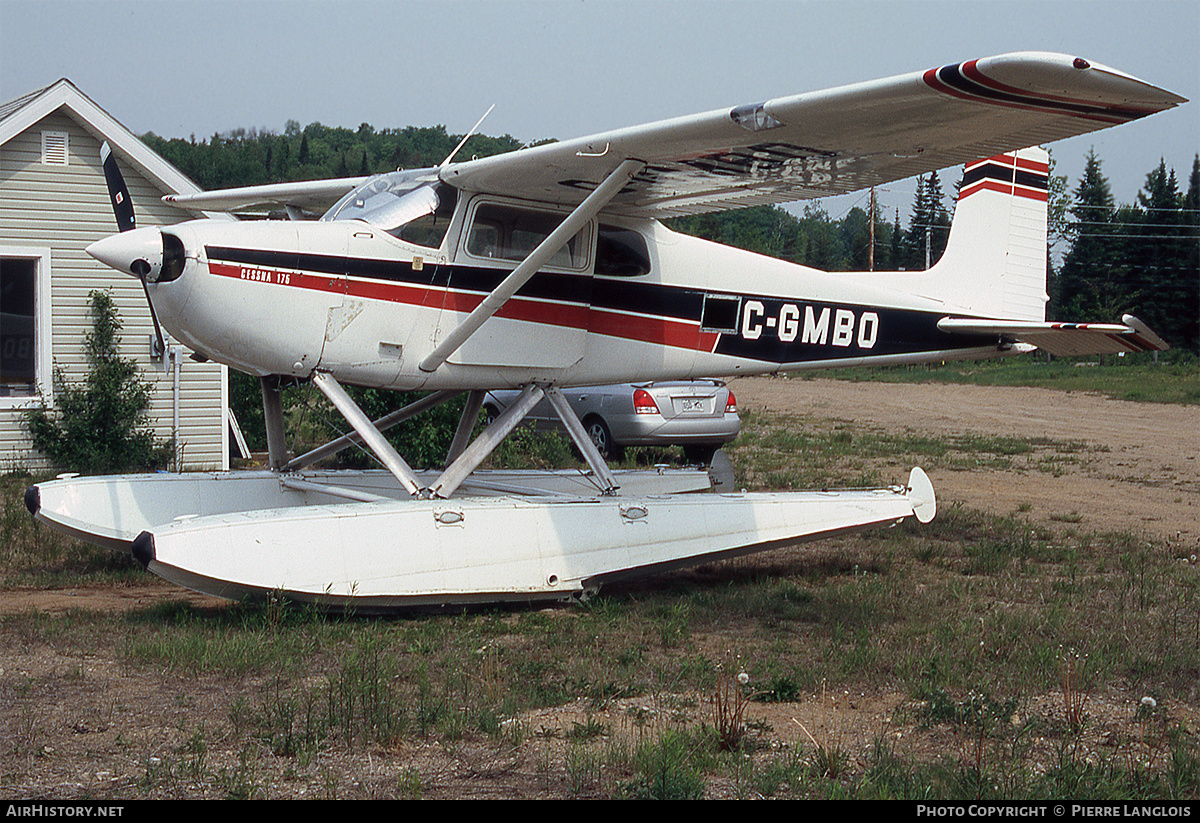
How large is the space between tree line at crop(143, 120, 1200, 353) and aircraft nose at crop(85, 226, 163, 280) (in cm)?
2346

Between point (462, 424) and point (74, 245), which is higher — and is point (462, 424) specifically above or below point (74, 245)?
below

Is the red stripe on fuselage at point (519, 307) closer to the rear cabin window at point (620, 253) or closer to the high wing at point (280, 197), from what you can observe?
the rear cabin window at point (620, 253)

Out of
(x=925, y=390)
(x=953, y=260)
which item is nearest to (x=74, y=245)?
(x=953, y=260)

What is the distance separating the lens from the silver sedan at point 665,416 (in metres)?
14.4

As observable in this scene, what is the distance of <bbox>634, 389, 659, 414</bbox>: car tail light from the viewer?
14.4 m

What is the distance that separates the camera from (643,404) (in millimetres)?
14461

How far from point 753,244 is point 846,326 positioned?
247ft

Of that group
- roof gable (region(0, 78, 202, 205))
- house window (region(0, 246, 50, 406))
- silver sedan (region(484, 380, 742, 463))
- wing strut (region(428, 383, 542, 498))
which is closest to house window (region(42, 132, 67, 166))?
roof gable (region(0, 78, 202, 205))

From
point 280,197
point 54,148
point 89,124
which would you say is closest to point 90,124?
point 89,124

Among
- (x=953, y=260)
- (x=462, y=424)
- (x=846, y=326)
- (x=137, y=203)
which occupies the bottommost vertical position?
(x=462, y=424)

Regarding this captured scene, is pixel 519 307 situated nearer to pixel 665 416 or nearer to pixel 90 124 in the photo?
pixel 665 416
